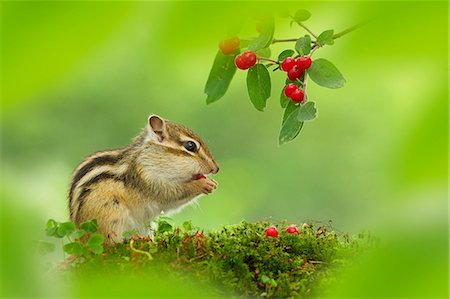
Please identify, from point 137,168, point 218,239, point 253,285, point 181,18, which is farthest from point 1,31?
point 137,168

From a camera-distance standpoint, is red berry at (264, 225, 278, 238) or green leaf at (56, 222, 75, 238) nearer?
green leaf at (56, 222, 75, 238)

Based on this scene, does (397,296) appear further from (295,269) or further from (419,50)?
(295,269)

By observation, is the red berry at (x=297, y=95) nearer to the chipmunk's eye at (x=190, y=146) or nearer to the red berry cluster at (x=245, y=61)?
the red berry cluster at (x=245, y=61)

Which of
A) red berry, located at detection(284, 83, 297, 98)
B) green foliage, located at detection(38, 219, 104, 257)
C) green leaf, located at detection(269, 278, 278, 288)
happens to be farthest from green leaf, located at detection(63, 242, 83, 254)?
red berry, located at detection(284, 83, 297, 98)

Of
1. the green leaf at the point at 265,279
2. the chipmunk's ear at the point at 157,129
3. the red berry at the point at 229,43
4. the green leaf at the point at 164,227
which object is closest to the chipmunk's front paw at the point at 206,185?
the chipmunk's ear at the point at 157,129

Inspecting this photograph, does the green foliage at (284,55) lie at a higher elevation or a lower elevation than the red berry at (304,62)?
higher

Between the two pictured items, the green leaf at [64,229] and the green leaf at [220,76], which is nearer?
the green leaf at [220,76]

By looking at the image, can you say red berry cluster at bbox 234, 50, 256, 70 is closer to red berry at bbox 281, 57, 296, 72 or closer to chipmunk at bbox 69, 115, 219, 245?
red berry at bbox 281, 57, 296, 72
